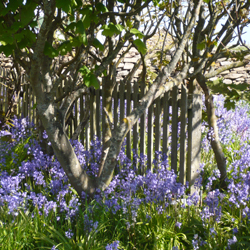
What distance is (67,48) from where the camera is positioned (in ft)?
8.63

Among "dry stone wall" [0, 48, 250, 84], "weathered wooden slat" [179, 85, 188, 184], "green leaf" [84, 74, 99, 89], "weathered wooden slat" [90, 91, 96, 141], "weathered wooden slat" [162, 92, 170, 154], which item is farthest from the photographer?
"dry stone wall" [0, 48, 250, 84]

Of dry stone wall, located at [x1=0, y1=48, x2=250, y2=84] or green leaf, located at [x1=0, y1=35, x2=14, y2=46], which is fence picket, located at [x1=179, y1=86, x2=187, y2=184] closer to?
green leaf, located at [x1=0, y1=35, x2=14, y2=46]

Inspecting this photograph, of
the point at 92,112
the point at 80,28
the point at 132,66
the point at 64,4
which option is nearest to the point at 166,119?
the point at 92,112

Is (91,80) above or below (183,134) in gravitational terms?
above

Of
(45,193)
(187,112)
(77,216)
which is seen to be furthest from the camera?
(187,112)

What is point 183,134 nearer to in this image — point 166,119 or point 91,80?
point 166,119

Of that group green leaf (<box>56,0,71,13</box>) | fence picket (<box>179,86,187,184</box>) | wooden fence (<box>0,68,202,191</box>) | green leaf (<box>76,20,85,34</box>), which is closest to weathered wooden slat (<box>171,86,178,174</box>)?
wooden fence (<box>0,68,202,191</box>)

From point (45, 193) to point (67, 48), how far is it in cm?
160

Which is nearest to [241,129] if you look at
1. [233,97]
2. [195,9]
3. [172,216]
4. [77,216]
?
[233,97]

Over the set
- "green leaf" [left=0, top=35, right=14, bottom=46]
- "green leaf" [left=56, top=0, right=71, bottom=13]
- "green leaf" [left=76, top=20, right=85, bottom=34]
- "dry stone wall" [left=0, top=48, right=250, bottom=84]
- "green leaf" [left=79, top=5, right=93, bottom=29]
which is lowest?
"green leaf" [left=0, top=35, right=14, bottom=46]

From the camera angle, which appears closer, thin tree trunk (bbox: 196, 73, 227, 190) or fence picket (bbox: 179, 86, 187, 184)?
fence picket (bbox: 179, 86, 187, 184)

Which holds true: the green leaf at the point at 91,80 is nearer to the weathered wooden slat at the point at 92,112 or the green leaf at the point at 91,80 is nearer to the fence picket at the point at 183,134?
the fence picket at the point at 183,134

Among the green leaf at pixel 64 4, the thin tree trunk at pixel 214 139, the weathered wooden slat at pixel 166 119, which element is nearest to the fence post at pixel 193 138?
the thin tree trunk at pixel 214 139

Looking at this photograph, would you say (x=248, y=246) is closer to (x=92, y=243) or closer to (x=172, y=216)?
(x=172, y=216)
